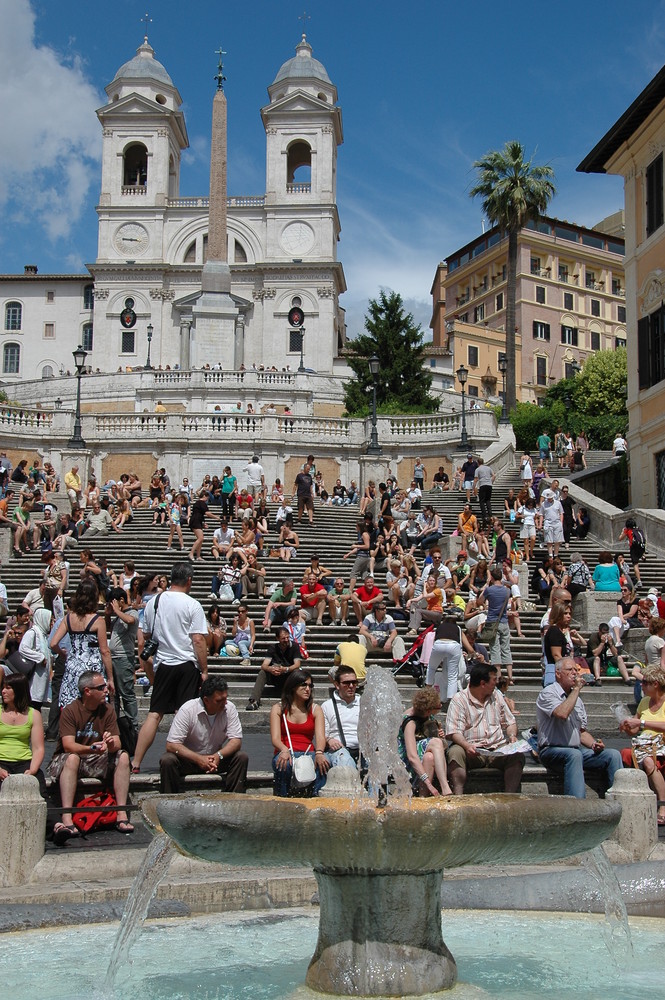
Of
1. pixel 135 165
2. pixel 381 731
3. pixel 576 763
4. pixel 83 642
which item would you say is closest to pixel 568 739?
pixel 576 763

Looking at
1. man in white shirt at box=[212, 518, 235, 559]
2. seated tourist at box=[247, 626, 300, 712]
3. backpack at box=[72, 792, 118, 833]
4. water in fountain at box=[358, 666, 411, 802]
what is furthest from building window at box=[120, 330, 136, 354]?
water in fountain at box=[358, 666, 411, 802]

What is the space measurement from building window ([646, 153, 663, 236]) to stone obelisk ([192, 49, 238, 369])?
125 ft

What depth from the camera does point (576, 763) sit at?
858cm

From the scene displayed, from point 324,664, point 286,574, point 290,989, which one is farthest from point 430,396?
point 290,989

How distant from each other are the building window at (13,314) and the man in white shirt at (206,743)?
264ft

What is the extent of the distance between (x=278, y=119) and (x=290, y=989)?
260ft

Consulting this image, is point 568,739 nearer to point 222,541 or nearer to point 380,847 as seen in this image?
point 380,847

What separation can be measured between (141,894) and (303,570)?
15.8m

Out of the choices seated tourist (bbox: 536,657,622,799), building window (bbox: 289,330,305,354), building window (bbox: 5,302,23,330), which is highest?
building window (bbox: 5,302,23,330)

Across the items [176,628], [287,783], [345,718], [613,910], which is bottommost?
[613,910]

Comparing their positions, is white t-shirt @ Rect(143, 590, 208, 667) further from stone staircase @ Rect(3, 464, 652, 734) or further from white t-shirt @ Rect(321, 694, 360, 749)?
stone staircase @ Rect(3, 464, 652, 734)

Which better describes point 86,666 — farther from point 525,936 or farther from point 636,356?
point 636,356

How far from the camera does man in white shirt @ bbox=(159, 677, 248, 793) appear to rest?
7.96 metres

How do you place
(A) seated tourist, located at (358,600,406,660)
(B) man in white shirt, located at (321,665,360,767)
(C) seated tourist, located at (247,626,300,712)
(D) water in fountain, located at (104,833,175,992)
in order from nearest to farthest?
(D) water in fountain, located at (104,833,175,992) < (B) man in white shirt, located at (321,665,360,767) < (C) seated tourist, located at (247,626,300,712) < (A) seated tourist, located at (358,600,406,660)
